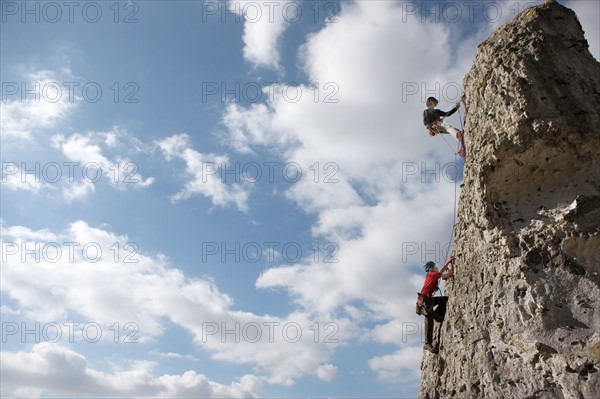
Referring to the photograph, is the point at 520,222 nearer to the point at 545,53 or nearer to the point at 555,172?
the point at 555,172

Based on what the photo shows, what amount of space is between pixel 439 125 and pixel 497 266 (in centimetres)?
638

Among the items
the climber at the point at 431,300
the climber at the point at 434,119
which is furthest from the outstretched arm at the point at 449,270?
the climber at the point at 434,119

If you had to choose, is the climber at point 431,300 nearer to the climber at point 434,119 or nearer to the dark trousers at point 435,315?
the dark trousers at point 435,315

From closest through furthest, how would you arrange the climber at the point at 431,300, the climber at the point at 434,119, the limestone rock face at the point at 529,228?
1. the limestone rock face at the point at 529,228
2. the climber at the point at 431,300
3. the climber at the point at 434,119


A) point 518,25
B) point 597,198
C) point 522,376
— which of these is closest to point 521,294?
point 522,376

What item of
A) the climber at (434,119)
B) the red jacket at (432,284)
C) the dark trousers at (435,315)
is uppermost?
the climber at (434,119)

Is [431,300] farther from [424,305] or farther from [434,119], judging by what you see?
[434,119]

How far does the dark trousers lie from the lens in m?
12.6

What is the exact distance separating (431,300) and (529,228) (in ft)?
10.8

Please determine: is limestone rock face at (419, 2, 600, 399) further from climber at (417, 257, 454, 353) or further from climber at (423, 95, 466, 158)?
climber at (423, 95, 466, 158)

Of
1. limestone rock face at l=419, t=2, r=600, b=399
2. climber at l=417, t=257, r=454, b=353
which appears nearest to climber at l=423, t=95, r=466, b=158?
limestone rock face at l=419, t=2, r=600, b=399

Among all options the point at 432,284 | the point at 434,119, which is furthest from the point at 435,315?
the point at 434,119

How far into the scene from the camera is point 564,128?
10.6 metres

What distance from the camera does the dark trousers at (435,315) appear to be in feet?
41.2
